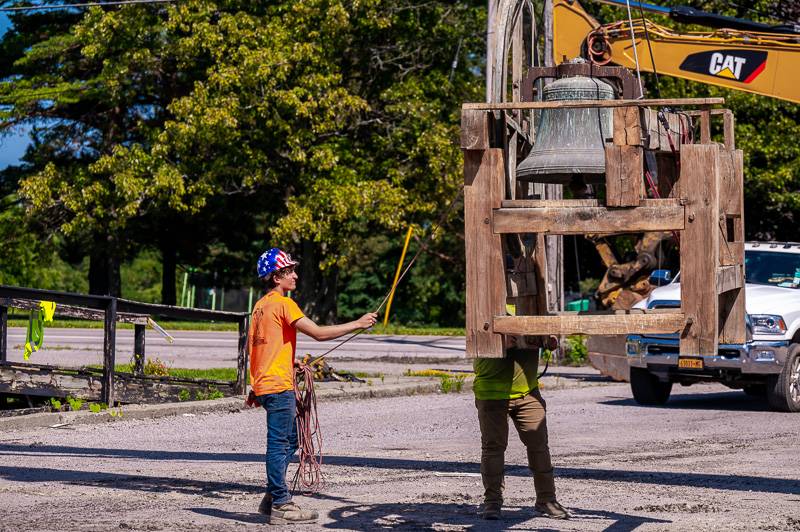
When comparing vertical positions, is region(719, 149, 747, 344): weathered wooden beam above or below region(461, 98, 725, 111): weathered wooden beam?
below

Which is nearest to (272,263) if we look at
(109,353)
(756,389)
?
(109,353)

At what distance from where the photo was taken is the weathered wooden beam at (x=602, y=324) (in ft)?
20.8

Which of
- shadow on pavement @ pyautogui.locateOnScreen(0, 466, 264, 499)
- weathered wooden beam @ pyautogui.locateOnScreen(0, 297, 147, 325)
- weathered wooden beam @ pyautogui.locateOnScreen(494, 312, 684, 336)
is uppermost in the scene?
weathered wooden beam @ pyautogui.locateOnScreen(0, 297, 147, 325)

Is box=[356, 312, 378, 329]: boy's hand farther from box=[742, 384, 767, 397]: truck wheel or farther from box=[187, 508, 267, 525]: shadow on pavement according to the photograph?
box=[742, 384, 767, 397]: truck wheel

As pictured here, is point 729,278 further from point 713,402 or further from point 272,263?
point 713,402

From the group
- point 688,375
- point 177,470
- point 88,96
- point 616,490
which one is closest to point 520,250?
point 616,490

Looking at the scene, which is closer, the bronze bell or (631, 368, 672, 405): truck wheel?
the bronze bell

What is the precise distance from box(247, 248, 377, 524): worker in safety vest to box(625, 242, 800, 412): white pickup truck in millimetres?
8092

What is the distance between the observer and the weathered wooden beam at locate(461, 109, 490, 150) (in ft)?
21.5

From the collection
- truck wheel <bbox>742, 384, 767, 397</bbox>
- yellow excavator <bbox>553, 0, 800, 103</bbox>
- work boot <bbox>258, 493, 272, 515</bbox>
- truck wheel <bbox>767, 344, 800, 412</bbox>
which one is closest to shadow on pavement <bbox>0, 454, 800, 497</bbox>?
work boot <bbox>258, 493, 272, 515</bbox>

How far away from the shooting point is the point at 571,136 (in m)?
7.26

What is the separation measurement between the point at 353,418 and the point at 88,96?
88.7 feet

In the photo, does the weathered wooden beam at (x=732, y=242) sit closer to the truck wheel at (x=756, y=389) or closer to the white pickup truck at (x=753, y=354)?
the white pickup truck at (x=753, y=354)

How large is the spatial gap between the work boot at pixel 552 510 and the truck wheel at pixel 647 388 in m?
8.44
